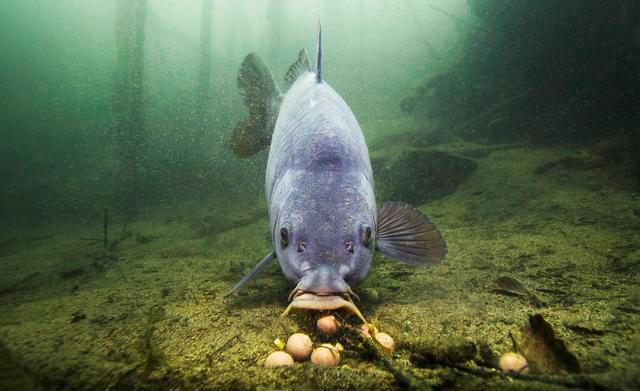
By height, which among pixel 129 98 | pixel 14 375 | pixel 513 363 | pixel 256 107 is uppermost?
pixel 129 98

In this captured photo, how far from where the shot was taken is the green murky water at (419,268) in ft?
5.06

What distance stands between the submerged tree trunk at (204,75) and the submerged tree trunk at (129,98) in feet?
14.1

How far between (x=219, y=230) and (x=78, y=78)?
8798 centimetres

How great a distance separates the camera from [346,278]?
1.87 meters

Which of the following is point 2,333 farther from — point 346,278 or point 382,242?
point 382,242

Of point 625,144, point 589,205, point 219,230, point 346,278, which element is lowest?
point 219,230

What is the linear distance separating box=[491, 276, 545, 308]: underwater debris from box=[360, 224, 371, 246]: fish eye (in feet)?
3.96

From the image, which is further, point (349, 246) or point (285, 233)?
point (285, 233)

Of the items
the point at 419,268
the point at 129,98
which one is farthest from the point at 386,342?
the point at 129,98

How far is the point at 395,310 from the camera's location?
7.45 feet

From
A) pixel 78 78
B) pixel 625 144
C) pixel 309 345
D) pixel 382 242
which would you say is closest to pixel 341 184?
pixel 382 242

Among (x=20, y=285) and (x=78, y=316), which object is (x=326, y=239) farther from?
(x=20, y=285)

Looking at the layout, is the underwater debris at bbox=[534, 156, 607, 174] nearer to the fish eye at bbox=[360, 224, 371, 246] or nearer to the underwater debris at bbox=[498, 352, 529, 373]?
the fish eye at bbox=[360, 224, 371, 246]

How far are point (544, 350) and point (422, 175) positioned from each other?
552cm
